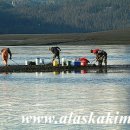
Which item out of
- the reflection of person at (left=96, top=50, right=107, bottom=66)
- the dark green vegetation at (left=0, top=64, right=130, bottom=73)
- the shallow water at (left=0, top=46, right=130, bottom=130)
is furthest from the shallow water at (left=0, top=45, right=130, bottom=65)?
the shallow water at (left=0, top=46, right=130, bottom=130)

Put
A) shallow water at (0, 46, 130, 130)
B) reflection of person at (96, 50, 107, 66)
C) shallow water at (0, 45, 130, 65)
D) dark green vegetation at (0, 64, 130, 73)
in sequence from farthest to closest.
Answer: shallow water at (0, 45, 130, 65)
reflection of person at (96, 50, 107, 66)
dark green vegetation at (0, 64, 130, 73)
shallow water at (0, 46, 130, 130)

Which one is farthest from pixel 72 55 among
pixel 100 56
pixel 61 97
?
pixel 61 97

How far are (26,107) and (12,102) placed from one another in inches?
79.3

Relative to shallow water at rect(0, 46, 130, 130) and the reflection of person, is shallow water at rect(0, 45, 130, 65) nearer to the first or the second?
the reflection of person

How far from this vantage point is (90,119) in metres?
24.4

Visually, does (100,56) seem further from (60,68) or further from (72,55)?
(72,55)

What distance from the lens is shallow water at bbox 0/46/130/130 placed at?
24.0m

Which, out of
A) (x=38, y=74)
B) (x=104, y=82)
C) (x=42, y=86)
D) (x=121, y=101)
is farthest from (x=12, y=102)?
(x=38, y=74)

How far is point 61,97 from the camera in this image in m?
31.5

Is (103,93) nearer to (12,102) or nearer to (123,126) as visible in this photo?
(12,102)

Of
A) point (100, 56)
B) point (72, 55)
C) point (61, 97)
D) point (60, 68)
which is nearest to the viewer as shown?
point (61, 97)

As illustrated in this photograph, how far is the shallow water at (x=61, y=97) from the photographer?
2395 centimetres

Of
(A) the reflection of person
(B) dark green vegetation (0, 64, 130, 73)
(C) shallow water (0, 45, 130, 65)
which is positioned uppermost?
(A) the reflection of person

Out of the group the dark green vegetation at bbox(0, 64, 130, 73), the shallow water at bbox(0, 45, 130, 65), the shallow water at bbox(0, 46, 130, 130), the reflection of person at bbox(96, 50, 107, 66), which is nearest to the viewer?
the shallow water at bbox(0, 46, 130, 130)
